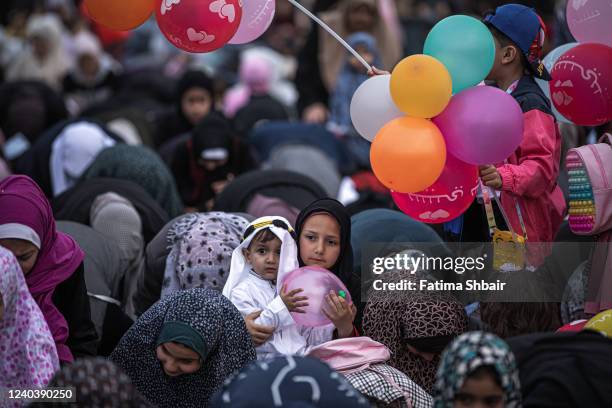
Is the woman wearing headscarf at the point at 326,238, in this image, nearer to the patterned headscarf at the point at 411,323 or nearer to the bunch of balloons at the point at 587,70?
the patterned headscarf at the point at 411,323

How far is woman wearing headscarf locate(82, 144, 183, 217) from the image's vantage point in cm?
719

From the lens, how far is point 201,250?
5.63 metres

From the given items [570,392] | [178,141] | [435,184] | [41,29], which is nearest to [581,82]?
[435,184]

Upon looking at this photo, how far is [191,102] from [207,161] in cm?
163

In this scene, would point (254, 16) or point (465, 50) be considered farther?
point (254, 16)

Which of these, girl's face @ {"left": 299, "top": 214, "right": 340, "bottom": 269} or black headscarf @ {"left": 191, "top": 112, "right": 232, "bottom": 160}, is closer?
girl's face @ {"left": 299, "top": 214, "right": 340, "bottom": 269}

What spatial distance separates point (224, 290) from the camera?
210 inches

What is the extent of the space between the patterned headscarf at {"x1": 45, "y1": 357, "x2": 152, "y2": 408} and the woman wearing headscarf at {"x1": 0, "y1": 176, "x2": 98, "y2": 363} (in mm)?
868

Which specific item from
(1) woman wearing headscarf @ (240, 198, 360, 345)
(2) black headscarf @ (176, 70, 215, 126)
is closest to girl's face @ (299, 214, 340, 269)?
(1) woman wearing headscarf @ (240, 198, 360, 345)

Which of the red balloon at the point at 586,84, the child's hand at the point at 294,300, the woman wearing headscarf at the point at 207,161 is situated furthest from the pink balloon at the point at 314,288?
the woman wearing headscarf at the point at 207,161

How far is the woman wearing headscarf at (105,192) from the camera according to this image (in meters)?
6.60

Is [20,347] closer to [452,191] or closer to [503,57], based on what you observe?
[452,191]

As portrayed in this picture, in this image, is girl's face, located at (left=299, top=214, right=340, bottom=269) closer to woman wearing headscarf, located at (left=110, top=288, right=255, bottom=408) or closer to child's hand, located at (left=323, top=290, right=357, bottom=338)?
child's hand, located at (left=323, top=290, right=357, bottom=338)

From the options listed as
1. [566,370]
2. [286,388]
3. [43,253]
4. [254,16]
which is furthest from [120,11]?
[566,370]
